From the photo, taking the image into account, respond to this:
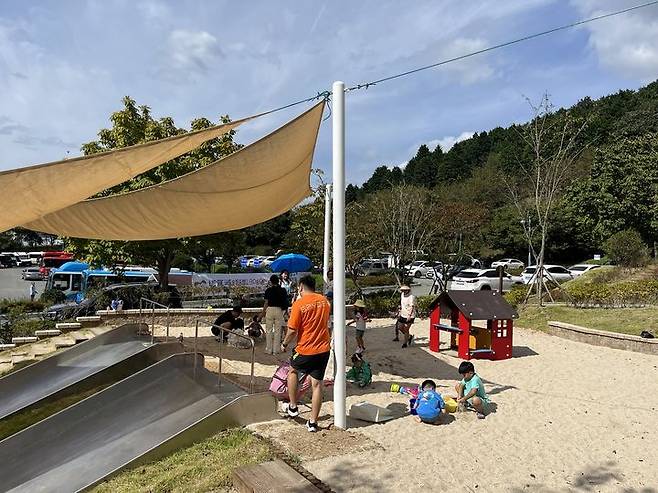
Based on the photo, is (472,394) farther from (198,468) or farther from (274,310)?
(274,310)

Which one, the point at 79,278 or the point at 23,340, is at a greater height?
the point at 79,278

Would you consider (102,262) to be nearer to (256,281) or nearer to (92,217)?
(256,281)

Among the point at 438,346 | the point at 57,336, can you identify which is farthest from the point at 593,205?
the point at 57,336

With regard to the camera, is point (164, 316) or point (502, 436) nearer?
point (502, 436)

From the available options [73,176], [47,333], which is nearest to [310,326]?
[73,176]

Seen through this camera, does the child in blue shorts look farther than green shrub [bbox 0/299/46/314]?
No

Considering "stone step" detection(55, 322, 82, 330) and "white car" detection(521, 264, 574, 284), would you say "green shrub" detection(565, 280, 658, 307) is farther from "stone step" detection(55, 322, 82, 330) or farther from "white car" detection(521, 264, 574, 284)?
"stone step" detection(55, 322, 82, 330)

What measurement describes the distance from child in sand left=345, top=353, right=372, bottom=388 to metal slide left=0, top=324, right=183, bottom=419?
2580 millimetres

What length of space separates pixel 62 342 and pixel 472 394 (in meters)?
7.96

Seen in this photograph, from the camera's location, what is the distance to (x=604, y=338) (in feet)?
36.3

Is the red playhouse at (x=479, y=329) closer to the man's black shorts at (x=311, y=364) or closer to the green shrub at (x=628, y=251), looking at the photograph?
the man's black shorts at (x=311, y=364)

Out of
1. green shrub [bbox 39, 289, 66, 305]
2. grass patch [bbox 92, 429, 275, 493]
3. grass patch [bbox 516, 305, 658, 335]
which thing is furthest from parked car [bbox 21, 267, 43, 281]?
grass patch [bbox 92, 429, 275, 493]

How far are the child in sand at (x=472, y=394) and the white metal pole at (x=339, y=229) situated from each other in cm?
173

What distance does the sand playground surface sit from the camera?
14.6ft
